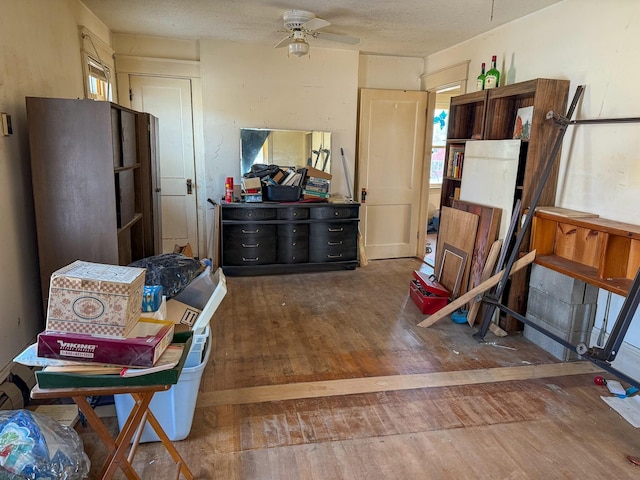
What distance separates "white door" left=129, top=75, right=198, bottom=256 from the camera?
15.4 ft

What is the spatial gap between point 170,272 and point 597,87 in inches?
118

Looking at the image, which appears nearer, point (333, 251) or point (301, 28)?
point (301, 28)

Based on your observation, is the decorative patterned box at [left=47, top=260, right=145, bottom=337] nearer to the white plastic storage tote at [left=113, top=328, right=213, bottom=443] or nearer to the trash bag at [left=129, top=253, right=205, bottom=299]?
the white plastic storage tote at [left=113, top=328, right=213, bottom=443]

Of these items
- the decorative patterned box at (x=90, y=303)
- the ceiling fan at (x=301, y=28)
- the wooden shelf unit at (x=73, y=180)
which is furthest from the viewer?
the ceiling fan at (x=301, y=28)

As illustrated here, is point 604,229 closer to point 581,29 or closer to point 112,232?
point 581,29

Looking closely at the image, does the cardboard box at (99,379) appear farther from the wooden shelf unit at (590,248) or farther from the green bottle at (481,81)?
the green bottle at (481,81)

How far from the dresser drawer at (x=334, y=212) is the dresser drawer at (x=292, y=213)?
99mm

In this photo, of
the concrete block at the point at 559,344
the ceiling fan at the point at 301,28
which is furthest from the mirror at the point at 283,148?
the concrete block at the point at 559,344

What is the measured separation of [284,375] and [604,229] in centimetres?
209

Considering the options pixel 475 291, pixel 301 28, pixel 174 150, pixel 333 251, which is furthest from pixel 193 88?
pixel 475 291

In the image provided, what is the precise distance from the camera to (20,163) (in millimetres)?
2410

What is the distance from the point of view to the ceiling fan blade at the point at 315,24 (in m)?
3.32

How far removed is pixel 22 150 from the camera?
7.98ft

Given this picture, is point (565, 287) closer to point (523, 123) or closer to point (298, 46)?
point (523, 123)
